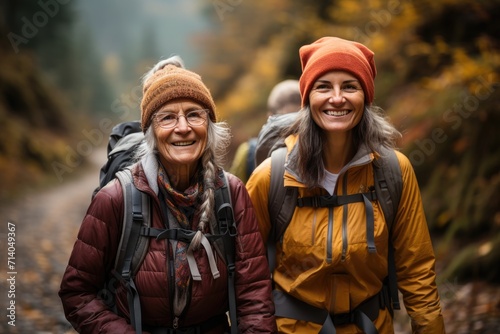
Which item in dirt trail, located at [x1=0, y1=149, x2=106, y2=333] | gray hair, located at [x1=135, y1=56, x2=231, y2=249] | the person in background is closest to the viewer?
gray hair, located at [x1=135, y1=56, x2=231, y2=249]

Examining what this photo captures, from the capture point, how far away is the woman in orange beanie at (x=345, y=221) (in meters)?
2.95

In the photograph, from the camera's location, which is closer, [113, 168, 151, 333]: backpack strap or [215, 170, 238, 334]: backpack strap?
[113, 168, 151, 333]: backpack strap

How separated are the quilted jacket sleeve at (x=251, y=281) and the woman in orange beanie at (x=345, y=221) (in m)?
0.24

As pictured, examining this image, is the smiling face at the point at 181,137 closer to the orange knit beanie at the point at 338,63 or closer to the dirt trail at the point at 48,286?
the orange knit beanie at the point at 338,63

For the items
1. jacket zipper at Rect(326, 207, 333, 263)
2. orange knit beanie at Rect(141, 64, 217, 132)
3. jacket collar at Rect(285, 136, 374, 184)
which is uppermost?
orange knit beanie at Rect(141, 64, 217, 132)

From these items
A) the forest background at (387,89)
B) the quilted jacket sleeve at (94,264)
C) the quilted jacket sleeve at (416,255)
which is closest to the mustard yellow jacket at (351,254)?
the quilted jacket sleeve at (416,255)

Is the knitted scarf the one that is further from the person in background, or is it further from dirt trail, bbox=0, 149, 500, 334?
dirt trail, bbox=0, 149, 500, 334

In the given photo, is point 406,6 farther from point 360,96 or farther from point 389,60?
point 360,96

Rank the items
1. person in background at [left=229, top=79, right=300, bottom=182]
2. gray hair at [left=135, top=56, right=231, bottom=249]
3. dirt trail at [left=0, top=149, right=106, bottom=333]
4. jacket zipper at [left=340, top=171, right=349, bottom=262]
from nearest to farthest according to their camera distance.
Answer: gray hair at [left=135, top=56, right=231, bottom=249] < jacket zipper at [left=340, top=171, right=349, bottom=262] < person in background at [left=229, top=79, right=300, bottom=182] < dirt trail at [left=0, top=149, right=106, bottom=333]

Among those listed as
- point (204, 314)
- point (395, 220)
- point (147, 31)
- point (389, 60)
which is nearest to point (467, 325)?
point (395, 220)

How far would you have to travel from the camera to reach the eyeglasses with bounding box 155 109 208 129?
2.82 m

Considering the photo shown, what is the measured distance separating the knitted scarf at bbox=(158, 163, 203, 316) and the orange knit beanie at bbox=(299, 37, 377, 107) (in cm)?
93

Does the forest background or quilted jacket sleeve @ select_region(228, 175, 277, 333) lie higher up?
the forest background

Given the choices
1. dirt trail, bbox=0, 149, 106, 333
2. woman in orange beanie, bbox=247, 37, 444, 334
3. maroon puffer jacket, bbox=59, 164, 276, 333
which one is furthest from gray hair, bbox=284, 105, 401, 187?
dirt trail, bbox=0, 149, 106, 333
